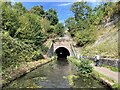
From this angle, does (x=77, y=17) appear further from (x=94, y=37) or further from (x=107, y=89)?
(x=107, y=89)

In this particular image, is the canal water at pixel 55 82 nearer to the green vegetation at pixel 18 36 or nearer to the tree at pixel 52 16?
the green vegetation at pixel 18 36

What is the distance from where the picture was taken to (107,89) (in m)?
12.3

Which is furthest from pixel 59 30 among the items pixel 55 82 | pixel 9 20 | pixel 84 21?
pixel 55 82

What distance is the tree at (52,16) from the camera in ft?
237

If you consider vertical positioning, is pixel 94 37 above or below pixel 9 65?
above

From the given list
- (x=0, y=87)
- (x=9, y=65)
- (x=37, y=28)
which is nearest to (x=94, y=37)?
(x=37, y=28)

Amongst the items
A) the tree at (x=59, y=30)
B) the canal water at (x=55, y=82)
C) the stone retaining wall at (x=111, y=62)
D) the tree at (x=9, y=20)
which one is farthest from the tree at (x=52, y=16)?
the canal water at (x=55, y=82)

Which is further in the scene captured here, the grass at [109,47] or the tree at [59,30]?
the tree at [59,30]

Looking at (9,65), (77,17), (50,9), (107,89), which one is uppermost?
(50,9)

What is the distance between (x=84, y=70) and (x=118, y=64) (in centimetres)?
305

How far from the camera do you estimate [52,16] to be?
72.8m

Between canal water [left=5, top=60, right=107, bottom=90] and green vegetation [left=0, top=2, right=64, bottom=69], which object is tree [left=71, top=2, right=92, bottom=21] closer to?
green vegetation [left=0, top=2, right=64, bottom=69]

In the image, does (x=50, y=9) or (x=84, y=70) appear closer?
(x=84, y=70)

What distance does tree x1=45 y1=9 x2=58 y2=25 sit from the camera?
237 feet
